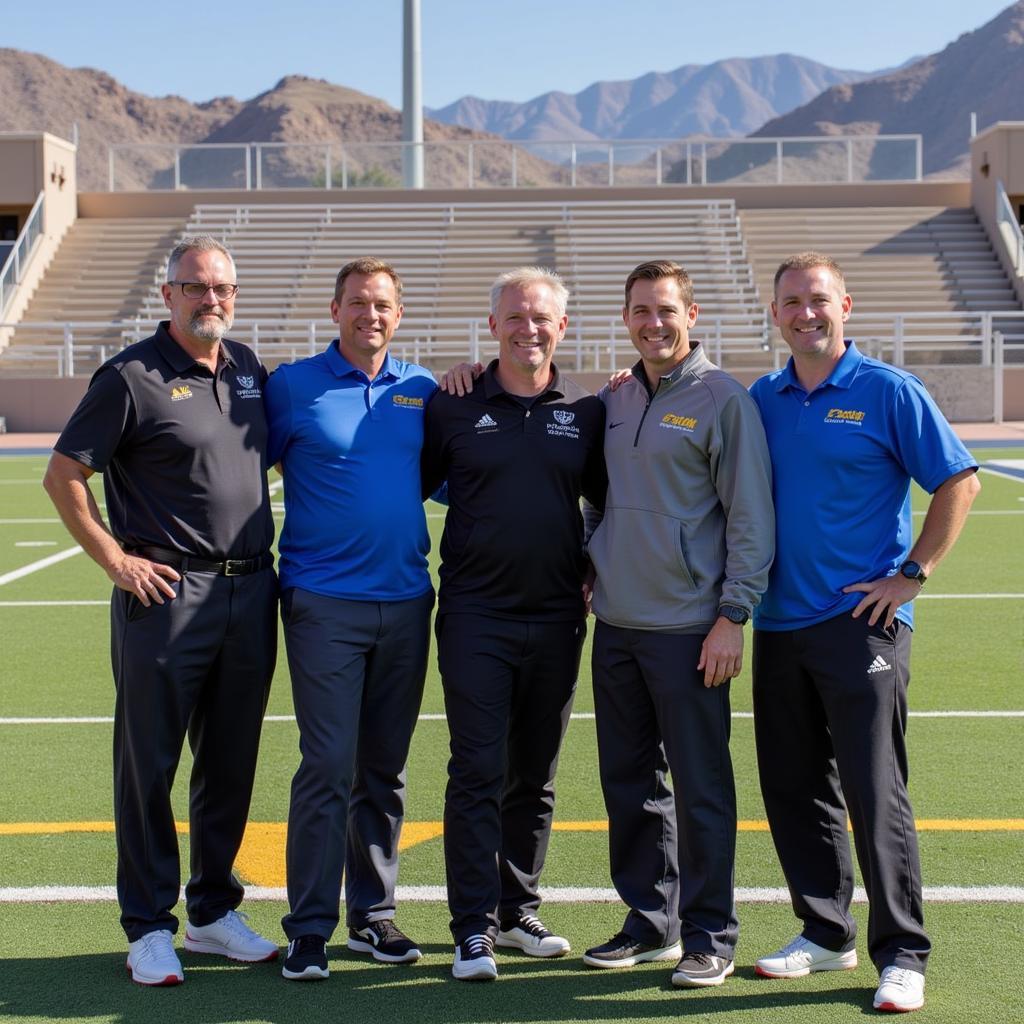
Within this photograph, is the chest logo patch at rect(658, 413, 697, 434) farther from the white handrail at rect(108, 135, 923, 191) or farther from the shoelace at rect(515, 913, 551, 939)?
the white handrail at rect(108, 135, 923, 191)

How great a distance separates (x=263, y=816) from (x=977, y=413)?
791 inches

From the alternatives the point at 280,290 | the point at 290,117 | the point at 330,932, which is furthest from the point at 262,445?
the point at 290,117

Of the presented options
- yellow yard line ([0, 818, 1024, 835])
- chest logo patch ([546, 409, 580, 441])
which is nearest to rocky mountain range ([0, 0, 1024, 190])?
yellow yard line ([0, 818, 1024, 835])

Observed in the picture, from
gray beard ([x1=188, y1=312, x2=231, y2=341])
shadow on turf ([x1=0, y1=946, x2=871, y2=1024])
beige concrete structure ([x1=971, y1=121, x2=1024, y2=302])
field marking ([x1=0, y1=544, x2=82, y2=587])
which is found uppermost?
beige concrete structure ([x1=971, y1=121, x2=1024, y2=302])

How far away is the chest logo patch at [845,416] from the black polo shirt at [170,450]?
59.2 inches

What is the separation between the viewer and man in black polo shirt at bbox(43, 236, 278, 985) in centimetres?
395

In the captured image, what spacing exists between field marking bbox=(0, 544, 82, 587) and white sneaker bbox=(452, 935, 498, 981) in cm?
687

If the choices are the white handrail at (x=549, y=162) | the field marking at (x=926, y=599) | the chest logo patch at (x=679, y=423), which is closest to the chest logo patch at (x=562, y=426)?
the chest logo patch at (x=679, y=423)

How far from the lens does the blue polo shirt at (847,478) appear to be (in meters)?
3.82

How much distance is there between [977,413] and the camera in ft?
76.9

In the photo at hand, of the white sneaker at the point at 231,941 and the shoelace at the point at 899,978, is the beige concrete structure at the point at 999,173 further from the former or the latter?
the white sneaker at the point at 231,941

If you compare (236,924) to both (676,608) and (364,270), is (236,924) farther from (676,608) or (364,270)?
(364,270)

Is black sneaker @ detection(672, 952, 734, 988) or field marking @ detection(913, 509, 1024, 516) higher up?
field marking @ detection(913, 509, 1024, 516)

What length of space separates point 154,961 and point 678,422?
1881 millimetres
